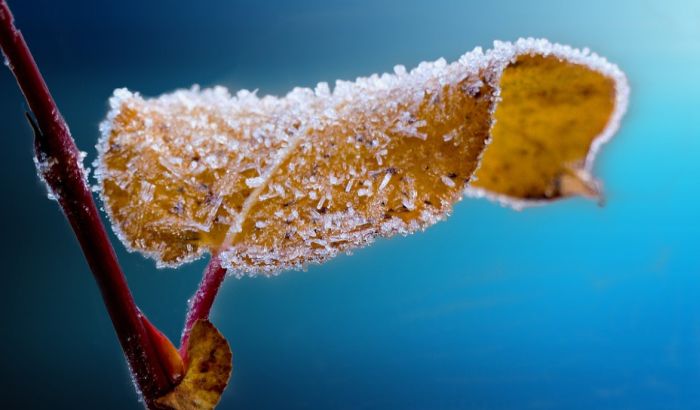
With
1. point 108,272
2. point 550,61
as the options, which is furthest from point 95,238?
point 550,61

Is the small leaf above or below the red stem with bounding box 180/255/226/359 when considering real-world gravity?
below

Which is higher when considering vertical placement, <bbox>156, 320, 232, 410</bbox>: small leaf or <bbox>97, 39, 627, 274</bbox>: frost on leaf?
<bbox>97, 39, 627, 274</bbox>: frost on leaf

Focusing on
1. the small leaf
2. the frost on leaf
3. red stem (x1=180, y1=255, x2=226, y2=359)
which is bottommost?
the small leaf

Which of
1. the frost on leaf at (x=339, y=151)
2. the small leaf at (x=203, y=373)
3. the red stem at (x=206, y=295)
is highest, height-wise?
the frost on leaf at (x=339, y=151)

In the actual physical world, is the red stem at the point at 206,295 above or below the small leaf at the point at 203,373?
above

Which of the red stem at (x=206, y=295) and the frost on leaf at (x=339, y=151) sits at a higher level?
the frost on leaf at (x=339, y=151)
